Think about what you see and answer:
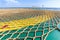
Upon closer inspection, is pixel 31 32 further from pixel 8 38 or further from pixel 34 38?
pixel 8 38

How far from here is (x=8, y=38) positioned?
17.0m

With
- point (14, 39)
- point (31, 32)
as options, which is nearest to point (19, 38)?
point (14, 39)

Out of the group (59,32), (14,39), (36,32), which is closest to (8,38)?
(14,39)

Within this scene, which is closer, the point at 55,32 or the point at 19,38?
the point at 19,38

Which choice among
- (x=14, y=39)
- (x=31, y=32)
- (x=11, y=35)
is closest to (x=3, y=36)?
(x=11, y=35)

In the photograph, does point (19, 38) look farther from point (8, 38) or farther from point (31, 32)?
point (31, 32)

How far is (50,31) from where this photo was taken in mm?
20109

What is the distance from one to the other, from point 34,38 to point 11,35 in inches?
130

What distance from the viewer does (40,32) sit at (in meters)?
19.7

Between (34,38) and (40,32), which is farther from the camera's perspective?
(40,32)

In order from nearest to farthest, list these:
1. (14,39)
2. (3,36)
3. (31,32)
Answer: (14,39)
(3,36)
(31,32)

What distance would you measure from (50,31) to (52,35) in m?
1.48

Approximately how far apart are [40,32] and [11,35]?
13.8 ft

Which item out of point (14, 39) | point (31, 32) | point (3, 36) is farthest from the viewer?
point (31, 32)
